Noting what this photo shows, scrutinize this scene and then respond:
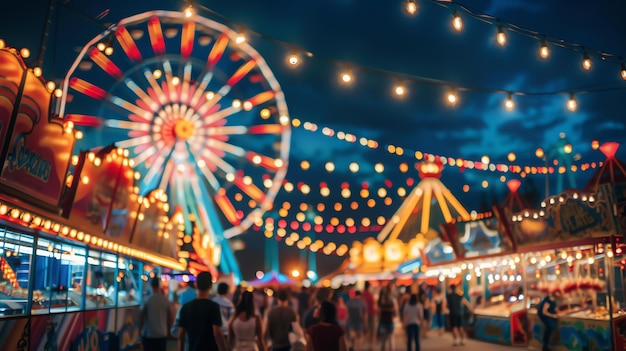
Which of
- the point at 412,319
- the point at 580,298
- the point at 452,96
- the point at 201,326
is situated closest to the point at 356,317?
the point at 412,319

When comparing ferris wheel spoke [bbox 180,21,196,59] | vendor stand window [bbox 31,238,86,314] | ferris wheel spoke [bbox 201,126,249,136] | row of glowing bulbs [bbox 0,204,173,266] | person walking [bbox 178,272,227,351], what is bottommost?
person walking [bbox 178,272,227,351]

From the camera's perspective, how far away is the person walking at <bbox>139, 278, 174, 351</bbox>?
8523mm

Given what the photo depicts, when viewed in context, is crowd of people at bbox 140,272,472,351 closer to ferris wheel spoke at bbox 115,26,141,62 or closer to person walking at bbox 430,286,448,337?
person walking at bbox 430,286,448,337

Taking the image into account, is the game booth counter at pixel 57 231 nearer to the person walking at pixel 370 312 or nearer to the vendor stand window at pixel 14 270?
the vendor stand window at pixel 14 270

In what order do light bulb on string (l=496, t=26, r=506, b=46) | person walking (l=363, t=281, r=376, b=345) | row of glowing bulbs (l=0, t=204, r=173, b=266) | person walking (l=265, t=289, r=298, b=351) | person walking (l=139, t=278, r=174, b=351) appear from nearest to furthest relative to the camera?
row of glowing bulbs (l=0, t=204, r=173, b=266) → person walking (l=265, t=289, r=298, b=351) → person walking (l=139, t=278, r=174, b=351) → light bulb on string (l=496, t=26, r=506, b=46) → person walking (l=363, t=281, r=376, b=345)

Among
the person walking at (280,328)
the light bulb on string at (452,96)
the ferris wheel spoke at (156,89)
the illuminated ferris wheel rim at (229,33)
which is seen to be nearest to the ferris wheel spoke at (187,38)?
the illuminated ferris wheel rim at (229,33)

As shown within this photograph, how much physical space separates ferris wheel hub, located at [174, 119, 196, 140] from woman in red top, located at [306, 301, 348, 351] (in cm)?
1610

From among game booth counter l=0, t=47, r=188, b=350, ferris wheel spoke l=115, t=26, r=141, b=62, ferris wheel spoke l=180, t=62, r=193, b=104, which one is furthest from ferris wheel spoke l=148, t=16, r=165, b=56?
game booth counter l=0, t=47, r=188, b=350

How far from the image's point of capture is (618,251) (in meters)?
12.6

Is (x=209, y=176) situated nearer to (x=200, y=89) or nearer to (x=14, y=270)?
(x=200, y=89)

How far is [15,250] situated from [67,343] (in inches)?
78.6

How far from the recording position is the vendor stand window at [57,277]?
28.3 feet

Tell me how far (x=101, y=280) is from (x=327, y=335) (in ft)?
23.6

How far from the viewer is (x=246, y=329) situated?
282 inches
